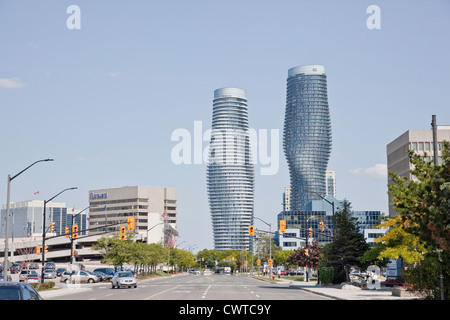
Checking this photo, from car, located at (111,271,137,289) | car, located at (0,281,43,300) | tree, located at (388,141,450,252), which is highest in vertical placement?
tree, located at (388,141,450,252)

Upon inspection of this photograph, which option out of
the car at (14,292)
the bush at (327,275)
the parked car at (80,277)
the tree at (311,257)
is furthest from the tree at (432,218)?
the tree at (311,257)

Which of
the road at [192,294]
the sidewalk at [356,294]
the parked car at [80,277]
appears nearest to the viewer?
the sidewalk at [356,294]

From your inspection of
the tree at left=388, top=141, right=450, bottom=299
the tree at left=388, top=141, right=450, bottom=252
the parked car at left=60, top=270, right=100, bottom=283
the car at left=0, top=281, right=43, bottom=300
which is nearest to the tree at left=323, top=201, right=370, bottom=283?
the tree at left=388, top=141, right=450, bottom=299

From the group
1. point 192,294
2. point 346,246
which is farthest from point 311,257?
point 192,294

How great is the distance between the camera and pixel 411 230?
94.9ft

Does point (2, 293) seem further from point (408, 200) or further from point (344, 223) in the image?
point (344, 223)

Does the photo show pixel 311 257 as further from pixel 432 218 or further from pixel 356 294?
pixel 432 218

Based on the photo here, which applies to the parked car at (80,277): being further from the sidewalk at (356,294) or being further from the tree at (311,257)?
the sidewalk at (356,294)

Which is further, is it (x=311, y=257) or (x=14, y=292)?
(x=311, y=257)

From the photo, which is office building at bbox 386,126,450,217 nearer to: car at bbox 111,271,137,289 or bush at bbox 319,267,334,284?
bush at bbox 319,267,334,284

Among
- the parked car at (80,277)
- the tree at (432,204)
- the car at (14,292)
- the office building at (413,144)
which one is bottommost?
the parked car at (80,277)

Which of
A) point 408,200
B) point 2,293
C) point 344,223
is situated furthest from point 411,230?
point 344,223
